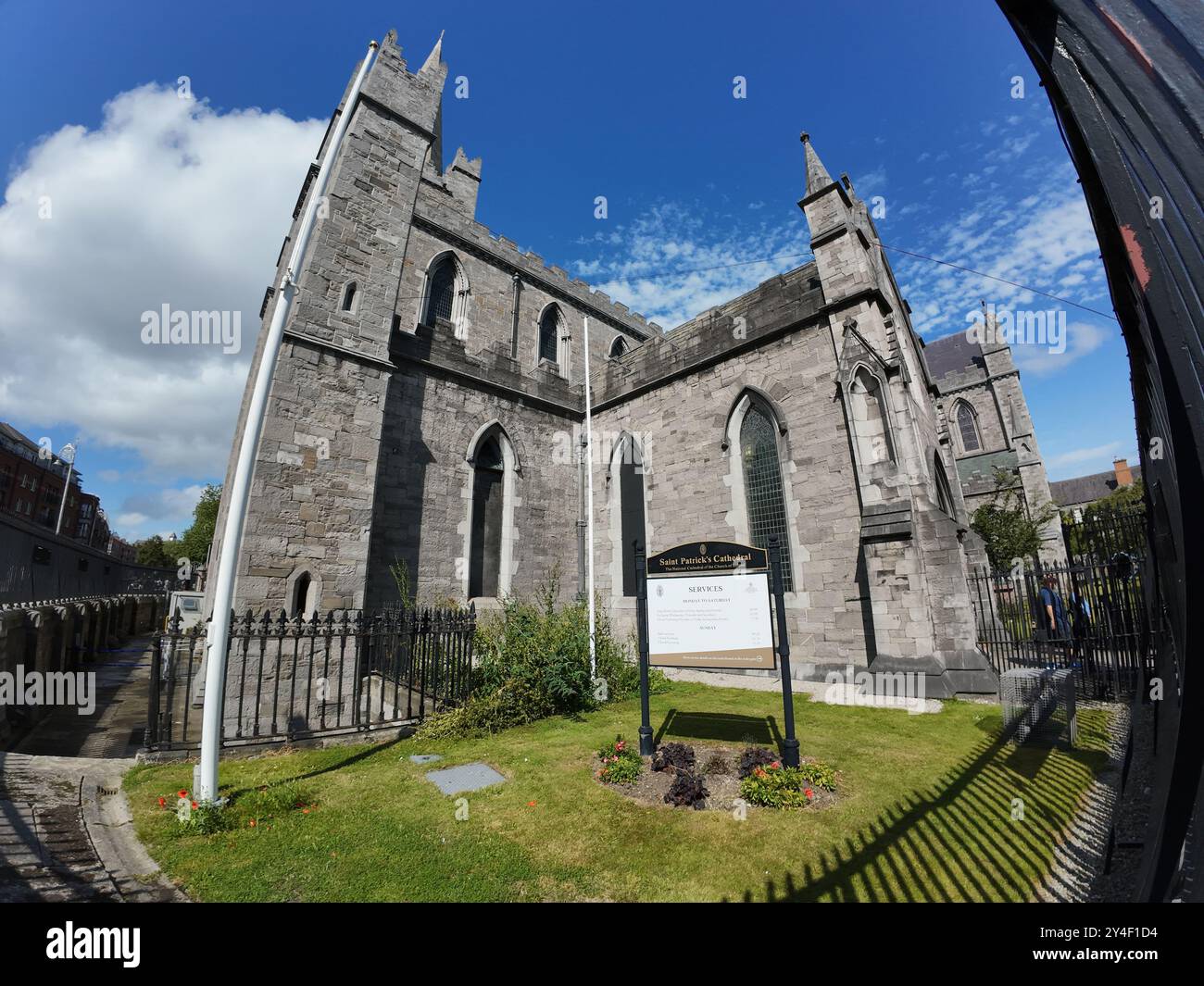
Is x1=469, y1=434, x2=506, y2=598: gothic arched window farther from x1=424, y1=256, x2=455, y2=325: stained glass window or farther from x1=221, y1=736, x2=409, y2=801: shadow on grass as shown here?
x1=424, y1=256, x2=455, y2=325: stained glass window

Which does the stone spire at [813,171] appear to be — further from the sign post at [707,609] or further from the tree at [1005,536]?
the tree at [1005,536]

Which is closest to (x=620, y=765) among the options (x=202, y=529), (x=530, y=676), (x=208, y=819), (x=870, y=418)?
(x=530, y=676)

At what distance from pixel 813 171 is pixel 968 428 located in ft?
95.4

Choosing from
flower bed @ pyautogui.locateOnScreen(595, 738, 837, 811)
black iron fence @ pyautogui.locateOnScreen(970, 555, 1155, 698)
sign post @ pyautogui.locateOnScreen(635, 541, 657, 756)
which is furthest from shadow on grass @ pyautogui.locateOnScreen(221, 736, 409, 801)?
black iron fence @ pyautogui.locateOnScreen(970, 555, 1155, 698)

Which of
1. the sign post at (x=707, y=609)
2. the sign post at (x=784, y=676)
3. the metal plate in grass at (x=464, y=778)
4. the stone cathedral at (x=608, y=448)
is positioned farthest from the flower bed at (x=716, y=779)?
the stone cathedral at (x=608, y=448)

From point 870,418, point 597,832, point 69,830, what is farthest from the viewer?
point 870,418

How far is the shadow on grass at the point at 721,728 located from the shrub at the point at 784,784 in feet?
4.25

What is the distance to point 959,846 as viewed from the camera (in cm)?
389

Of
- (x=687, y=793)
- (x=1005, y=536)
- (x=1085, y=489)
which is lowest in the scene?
(x=687, y=793)

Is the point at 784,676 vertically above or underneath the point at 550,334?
underneath

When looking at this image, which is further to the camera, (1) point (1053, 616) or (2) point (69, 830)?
(1) point (1053, 616)

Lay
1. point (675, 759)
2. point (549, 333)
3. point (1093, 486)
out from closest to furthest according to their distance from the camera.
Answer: point (675, 759) → point (549, 333) → point (1093, 486)

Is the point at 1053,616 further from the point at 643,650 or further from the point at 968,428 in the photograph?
the point at 968,428
